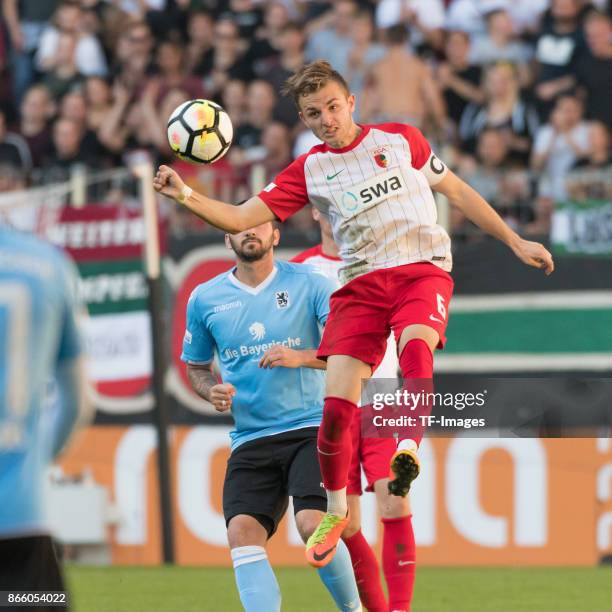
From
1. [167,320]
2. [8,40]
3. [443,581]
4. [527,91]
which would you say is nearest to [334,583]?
[443,581]

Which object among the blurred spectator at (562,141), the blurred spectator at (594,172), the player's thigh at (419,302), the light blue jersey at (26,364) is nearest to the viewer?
the light blue jersey at (26,364)

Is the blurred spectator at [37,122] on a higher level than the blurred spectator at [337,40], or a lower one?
lower

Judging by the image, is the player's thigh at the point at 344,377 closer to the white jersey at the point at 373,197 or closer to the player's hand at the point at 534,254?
the white jersey at the point at 373,197

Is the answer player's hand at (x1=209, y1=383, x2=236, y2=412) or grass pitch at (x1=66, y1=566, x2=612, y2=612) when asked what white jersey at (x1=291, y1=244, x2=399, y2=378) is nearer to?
player's hand at (x1=209, y1=383, x2=236, y2=412)

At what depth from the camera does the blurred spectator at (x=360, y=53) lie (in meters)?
14.6

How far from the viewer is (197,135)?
7406 mm

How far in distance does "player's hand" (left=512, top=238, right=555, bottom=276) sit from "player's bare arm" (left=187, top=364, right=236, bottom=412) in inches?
64.2

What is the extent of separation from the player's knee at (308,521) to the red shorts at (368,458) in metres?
0.52

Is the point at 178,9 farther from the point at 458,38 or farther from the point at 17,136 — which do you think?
the point at 458,38

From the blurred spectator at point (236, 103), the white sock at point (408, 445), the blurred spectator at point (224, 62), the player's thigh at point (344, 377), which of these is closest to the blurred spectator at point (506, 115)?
the blurred spectator at point (236, 103)

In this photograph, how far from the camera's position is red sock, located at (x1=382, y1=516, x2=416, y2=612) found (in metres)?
7.70

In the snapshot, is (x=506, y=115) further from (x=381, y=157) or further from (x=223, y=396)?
(x=223, y=396)

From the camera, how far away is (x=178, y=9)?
1648cm

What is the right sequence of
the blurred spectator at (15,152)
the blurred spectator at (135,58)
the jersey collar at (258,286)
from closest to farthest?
the jersey collar at (258,286)
the blurred spectator at (15,152)
the blurred spectator at (135,58)
